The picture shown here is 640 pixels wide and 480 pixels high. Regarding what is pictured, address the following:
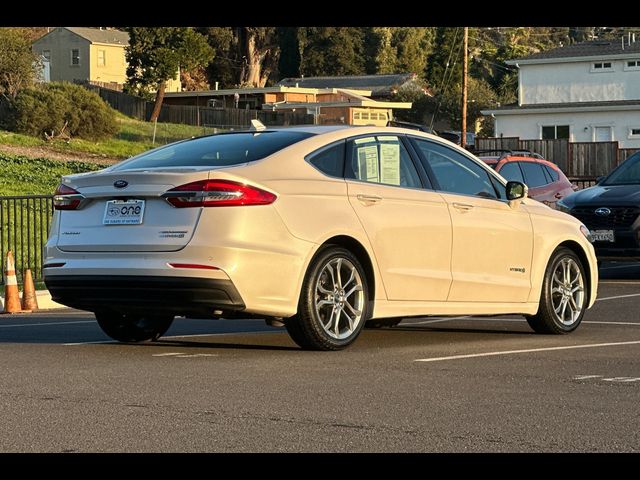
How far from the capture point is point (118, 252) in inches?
394

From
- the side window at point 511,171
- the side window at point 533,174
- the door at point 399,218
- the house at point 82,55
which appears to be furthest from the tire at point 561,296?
the house at point 82,55

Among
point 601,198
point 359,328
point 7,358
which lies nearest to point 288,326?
point 359,328

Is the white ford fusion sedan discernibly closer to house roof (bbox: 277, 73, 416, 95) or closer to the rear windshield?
the rear windshield

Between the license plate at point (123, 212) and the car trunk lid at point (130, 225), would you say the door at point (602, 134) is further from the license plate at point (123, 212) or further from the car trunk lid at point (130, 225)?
the license plate at point (123, 212)

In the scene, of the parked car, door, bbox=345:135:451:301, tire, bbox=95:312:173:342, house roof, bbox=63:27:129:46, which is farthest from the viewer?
house roof, bbox=63:27:129:46

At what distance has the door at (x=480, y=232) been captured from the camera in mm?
11438

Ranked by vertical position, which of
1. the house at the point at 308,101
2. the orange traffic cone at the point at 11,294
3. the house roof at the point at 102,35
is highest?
the house roof at the point at 102,35

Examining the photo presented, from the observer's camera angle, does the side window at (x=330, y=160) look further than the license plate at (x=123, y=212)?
Yes

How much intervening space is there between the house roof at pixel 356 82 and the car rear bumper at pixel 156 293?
90.7 meters

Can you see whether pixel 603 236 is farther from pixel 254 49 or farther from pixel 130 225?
pixel 254 49

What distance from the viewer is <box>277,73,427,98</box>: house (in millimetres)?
99938

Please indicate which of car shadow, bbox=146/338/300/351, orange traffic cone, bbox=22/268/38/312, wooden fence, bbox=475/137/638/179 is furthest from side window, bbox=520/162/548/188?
wooden fence, bbox=475/137/638/179
